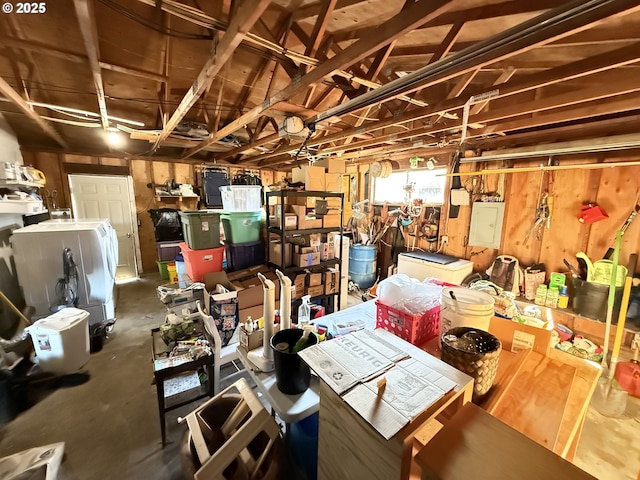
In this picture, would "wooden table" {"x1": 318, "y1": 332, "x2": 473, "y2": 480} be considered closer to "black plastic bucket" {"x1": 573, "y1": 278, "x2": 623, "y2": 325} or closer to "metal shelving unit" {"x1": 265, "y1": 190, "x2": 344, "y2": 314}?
"metal shelving unit" {"x1": 265, "y1": 190, "x2": 344, "y2": 314}

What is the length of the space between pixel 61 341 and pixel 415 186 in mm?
4881

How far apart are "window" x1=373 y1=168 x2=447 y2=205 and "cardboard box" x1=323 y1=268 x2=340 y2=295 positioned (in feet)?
7.15

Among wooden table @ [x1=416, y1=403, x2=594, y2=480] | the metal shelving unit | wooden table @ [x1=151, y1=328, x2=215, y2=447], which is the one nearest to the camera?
wooden table @ [x1=416, y1=403, x2=594, y2=480]

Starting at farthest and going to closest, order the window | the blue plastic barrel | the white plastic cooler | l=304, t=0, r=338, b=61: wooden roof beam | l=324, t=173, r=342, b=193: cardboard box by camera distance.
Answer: the blue plastic barrel, the window, l=324, t=173, r=342, b=193: cardboard box, the white plastic cooler, l=304, t=0, r=338, b=61: wooden roof beam

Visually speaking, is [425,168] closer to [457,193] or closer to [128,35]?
[457,193]

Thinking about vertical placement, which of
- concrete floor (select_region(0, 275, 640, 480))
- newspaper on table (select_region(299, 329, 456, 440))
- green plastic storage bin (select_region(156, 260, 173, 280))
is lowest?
concrete floor (select_region(0, 275, 640, 480))

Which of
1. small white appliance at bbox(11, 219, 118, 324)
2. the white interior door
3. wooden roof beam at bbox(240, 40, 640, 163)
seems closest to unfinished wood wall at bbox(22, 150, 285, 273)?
the white interior door

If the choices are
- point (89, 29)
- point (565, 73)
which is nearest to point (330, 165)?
point (565, 73)

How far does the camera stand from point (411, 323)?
109 cm

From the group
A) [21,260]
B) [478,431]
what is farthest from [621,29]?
[21,260]

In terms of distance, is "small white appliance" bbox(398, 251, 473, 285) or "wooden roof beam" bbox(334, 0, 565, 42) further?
"small white appliance" bbox(398, 251, 473, 285)

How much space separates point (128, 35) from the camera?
2018 mm

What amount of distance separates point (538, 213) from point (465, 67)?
278 cm

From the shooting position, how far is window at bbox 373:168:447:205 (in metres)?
4.15
